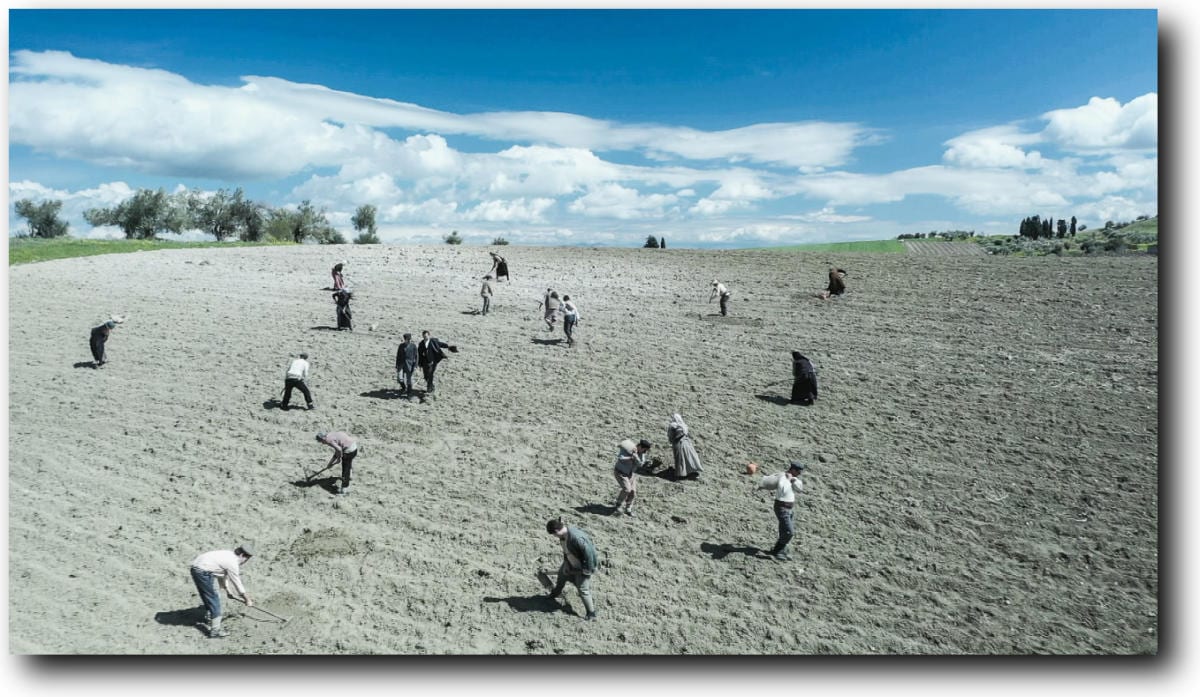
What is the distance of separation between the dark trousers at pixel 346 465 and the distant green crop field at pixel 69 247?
2942 centimetres

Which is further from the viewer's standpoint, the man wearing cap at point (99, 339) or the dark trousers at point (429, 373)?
the man wearing cap at point (99, 339)

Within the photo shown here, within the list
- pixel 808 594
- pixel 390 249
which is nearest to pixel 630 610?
pixel 808 594

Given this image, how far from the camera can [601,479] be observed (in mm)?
14070

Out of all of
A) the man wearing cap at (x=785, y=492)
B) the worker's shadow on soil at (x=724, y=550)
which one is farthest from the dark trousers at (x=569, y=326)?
the man wearing cap at (x=785, y=492)

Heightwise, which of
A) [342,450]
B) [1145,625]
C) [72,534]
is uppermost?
[342,450]

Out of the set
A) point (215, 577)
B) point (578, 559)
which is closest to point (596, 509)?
point (578, 559)

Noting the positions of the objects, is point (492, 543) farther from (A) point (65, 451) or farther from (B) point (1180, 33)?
(B) point (1180, 33)

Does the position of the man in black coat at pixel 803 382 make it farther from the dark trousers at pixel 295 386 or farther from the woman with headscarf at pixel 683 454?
the dark trousers at pixel 295 386

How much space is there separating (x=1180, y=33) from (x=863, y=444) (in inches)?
351

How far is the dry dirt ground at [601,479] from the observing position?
987 centimetres

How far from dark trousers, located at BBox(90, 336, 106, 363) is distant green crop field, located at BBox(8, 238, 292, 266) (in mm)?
18813

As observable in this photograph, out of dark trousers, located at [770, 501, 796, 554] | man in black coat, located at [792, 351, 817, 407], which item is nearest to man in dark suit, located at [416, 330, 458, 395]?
man in black coat, located at [792, 351, 817, 407]

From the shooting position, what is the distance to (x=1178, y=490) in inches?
420

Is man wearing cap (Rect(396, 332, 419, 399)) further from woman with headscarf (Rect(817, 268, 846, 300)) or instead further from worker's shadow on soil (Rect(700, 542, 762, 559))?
woman with headscarf (Rect(817, 268, 846, 300))
